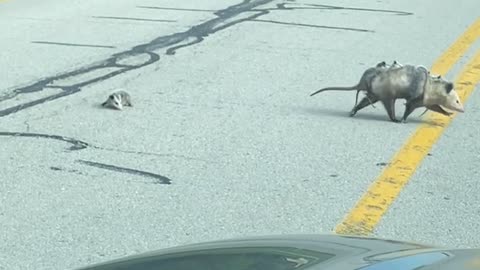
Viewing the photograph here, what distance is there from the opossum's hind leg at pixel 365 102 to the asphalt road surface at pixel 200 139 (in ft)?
0.26

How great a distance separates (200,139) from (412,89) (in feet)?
5.20

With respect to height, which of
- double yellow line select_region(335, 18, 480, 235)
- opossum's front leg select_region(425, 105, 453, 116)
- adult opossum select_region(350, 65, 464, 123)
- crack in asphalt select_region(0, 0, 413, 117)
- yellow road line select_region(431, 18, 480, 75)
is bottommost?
crack in asphalt select_region(0, 0, 413, 117)

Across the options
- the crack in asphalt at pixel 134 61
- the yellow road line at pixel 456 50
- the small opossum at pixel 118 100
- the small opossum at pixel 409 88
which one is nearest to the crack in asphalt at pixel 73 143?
the crack in asphalt at pixel 134 61

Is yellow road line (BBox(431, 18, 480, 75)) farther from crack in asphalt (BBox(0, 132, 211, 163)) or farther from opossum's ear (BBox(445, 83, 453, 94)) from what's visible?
crack in asphalt (BBox(0, 132, 211, 163))

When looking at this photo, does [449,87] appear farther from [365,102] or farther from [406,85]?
[365,102]

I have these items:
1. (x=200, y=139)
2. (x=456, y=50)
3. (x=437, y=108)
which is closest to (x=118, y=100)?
(x=200, y=139)

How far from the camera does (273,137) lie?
772cm

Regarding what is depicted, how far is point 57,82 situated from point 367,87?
2875 millimetres

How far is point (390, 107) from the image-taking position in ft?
26.8

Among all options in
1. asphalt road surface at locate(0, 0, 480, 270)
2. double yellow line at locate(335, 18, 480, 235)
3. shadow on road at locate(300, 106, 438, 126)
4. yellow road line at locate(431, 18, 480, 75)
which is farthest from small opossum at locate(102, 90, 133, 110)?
yellow road line at locate(431, 18, 480, 75)

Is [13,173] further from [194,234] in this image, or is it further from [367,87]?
[367,87]

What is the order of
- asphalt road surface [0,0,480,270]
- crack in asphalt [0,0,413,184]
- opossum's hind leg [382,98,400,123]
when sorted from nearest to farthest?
asphalt road surface [0,0,480,270], crack in asphalt [0,0,413,184], opossum's hind leg [382,98,400,123]

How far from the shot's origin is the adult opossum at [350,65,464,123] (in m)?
7.89

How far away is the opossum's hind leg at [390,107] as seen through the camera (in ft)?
26.5
